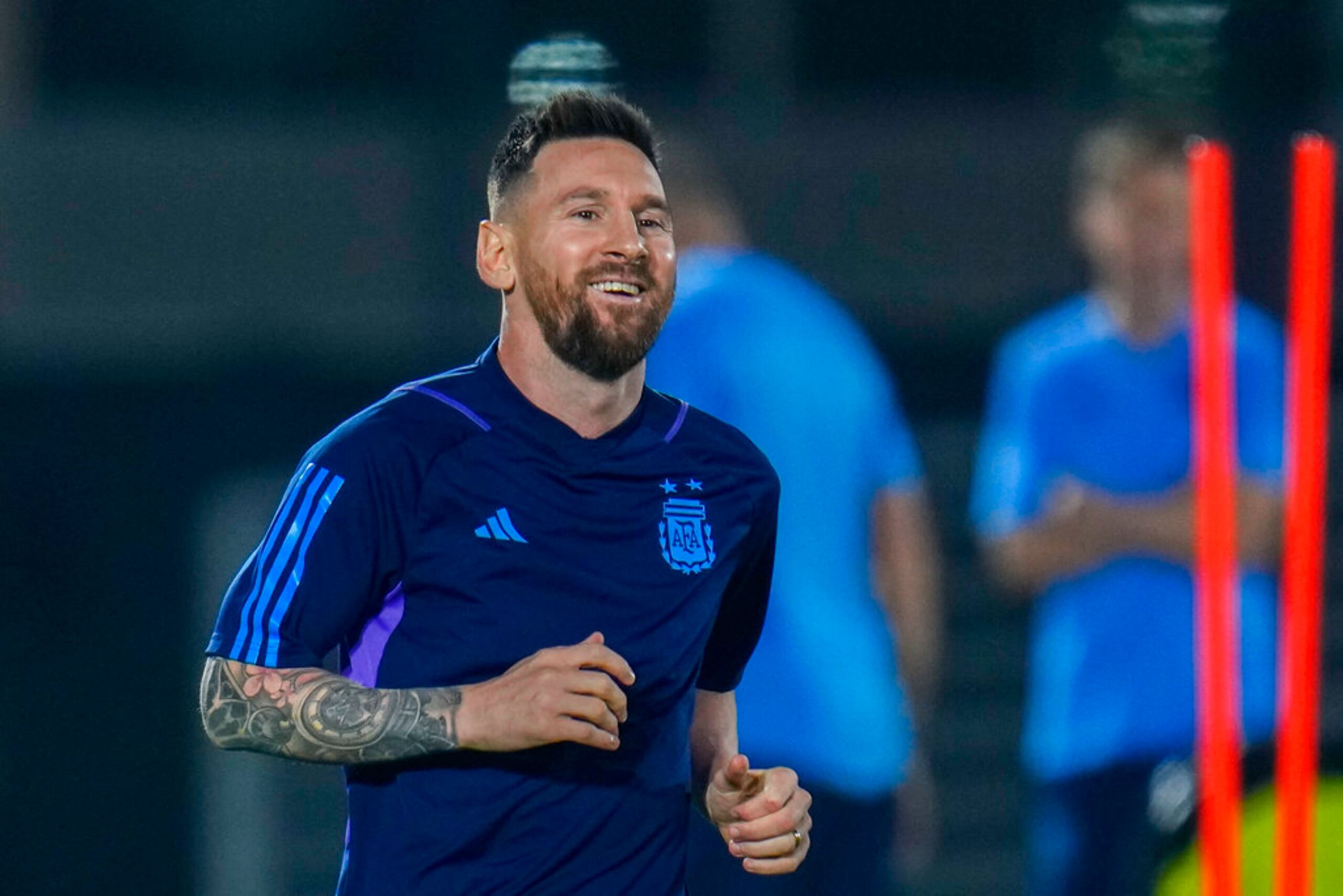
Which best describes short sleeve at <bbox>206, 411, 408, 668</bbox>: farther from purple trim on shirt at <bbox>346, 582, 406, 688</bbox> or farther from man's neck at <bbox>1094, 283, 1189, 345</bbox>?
man's neck at <bbox>1094, 283, 1189, 345</bbox>

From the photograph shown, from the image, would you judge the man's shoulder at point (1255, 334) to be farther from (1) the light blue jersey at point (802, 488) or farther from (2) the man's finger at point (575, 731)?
(2) the man's finger at point (575, 731)

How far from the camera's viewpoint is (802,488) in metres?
4.35

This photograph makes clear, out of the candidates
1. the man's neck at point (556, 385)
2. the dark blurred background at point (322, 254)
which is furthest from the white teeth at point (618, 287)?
the dark blurred background at point (322, 254)

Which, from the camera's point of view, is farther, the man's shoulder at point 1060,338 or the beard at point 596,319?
the man's shoulder at point 1060,338

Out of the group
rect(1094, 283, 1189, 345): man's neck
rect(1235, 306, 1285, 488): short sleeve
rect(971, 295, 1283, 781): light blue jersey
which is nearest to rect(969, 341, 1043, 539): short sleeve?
rect(971, 295, 1283, 781): light blue jersey

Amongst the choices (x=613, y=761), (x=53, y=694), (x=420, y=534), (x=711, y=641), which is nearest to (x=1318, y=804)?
(x=711, y=641)

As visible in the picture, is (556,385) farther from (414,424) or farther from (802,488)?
(802,488)

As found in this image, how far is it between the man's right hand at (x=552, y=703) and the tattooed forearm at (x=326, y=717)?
0.12 ft

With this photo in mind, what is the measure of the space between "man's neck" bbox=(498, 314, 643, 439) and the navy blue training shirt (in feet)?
0.07

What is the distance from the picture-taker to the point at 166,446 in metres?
7.19

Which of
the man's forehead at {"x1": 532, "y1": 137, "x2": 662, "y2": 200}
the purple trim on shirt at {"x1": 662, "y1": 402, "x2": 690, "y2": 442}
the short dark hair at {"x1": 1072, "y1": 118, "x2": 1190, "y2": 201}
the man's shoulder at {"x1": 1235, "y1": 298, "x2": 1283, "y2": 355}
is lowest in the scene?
the man's shoulder at {"x1": 1235, "y1": 298, "x2": 1283, "y2": 355}

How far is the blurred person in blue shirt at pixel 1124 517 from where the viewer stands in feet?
14.7

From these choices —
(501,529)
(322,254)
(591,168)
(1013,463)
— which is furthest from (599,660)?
(322,254)

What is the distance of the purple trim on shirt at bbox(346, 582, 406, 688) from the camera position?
2465 millimetres
